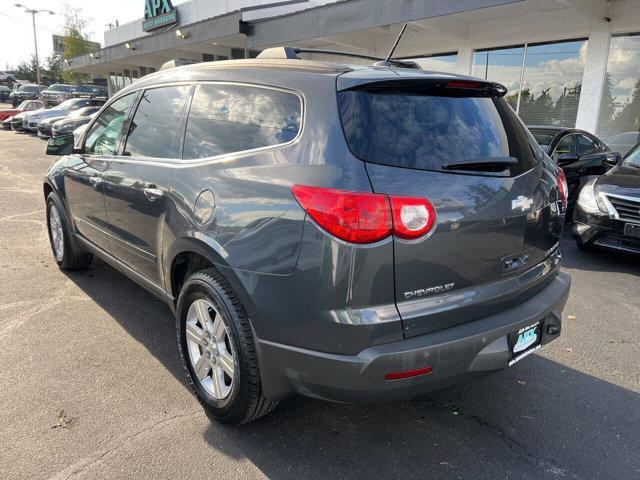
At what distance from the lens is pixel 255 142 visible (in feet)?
8.16

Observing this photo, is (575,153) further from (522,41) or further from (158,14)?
(158,14)

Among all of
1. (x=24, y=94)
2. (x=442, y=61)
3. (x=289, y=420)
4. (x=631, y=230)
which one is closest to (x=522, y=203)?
(x=289, y=420)

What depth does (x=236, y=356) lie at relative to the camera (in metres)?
2.40

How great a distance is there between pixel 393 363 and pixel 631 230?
4358mm

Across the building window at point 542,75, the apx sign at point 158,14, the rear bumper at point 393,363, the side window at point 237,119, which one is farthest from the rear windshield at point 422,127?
the apx sign at point 158,14

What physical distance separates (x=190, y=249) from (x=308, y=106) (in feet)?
3.24

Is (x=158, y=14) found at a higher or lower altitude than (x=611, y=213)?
higher

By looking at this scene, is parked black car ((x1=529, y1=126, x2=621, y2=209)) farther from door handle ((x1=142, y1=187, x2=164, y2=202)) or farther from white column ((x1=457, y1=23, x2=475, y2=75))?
door handle ((x1=142, y1=187, x2=164, y2=202))

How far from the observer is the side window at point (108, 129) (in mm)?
3719

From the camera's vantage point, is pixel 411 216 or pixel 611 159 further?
pixel 611 159

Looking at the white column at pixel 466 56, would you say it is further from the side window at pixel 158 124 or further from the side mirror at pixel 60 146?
the side window at pixel 158 124

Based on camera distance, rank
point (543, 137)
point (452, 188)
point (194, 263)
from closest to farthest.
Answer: point (452, 188)
point (194, 263)
point (543, 137)

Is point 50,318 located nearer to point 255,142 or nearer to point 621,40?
point 255,142

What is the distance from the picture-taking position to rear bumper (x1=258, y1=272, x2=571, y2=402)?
80.9 inches
